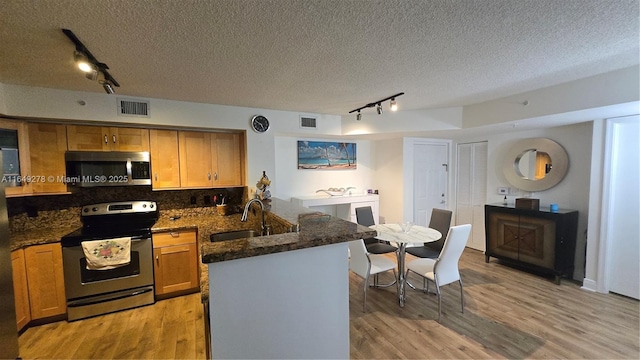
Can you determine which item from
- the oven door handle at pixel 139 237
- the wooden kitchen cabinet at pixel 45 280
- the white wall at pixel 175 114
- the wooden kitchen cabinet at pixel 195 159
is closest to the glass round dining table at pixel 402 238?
the white wall at pixel 175 114

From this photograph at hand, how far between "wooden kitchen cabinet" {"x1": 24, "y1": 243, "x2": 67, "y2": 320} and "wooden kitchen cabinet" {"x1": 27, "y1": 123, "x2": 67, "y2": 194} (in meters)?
0.62

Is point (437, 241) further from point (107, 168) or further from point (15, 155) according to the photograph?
point (15, 155)

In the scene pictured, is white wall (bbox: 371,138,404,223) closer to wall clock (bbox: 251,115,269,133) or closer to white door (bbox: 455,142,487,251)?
white door (bbox: 455,142,487,251)

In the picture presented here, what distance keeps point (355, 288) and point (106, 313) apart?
2720 millimetres

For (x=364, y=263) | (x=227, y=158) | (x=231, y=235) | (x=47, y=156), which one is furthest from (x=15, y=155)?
(x=364, y=263)

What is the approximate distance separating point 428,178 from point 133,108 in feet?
14.8

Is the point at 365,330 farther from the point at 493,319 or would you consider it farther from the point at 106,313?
the point at 106,313

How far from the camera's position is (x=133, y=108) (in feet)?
9.21

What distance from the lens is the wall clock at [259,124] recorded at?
3387 millimetres

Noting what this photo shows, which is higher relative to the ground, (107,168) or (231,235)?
(107,168)

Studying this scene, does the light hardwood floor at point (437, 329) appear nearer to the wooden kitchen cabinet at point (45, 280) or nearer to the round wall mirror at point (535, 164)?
the wooden kitchen cabinet at point (45, 280)

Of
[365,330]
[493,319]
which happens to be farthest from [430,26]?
[493,319]

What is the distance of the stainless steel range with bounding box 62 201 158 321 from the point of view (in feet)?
8.32

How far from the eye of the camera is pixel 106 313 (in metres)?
2.68
